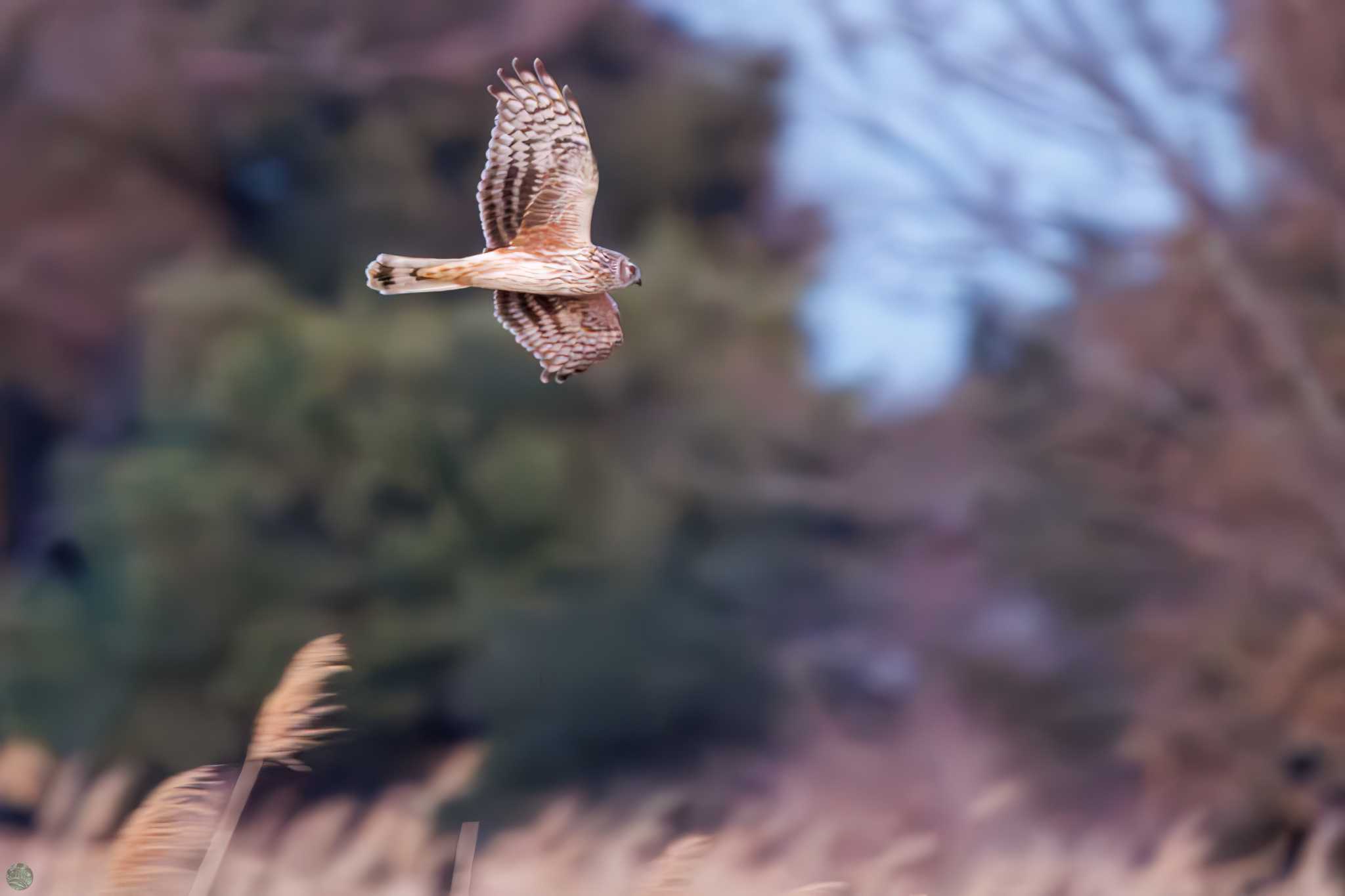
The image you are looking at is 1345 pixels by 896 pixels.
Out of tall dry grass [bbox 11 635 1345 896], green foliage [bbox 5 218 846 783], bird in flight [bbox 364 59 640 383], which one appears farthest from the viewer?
green foliage [bbox 5 218 846 783]

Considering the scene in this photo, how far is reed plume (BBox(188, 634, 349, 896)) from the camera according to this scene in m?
1.11

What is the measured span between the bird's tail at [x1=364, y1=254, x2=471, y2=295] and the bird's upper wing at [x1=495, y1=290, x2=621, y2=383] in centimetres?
13

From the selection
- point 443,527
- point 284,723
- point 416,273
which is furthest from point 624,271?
point 443,527

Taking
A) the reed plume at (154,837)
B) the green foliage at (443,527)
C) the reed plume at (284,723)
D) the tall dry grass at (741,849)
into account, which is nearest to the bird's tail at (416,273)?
the reed plume at (284,723)

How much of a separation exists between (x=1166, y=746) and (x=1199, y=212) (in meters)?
1.63

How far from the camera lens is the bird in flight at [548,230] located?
48.8 inches

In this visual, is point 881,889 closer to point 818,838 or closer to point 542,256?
point 818,838

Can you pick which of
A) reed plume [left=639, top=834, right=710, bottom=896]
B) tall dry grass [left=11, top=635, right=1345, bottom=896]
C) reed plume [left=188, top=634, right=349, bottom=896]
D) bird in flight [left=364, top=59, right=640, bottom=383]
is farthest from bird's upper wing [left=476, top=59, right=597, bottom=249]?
tall dry grass [left=11, top=635, right=1345, bottom=896]

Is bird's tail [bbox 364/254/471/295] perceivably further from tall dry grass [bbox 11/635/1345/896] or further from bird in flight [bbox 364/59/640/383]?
tall dry grass [bbox 11/635/1345/896]

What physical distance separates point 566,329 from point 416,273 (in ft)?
0.64

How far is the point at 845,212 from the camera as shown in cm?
392

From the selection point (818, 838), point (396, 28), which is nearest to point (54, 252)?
point (396, 28)

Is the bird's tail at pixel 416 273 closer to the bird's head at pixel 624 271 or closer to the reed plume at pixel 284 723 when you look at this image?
the bird's head at pixel 624 271

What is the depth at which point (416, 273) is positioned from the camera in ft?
3.82
